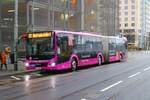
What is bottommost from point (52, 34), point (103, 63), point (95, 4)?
point (103, 63)

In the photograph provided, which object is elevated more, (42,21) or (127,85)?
(42,21)

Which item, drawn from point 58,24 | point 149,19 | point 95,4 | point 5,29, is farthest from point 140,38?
point 5,29

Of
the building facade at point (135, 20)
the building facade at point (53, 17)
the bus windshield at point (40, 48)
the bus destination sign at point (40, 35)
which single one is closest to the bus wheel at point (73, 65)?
the bus windshield at point (40, 48)

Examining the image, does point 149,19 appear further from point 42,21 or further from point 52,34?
point 52,34

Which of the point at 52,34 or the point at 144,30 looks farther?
the point at 144,30

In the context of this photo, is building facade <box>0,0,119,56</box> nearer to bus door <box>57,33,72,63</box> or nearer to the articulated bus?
the articulated bus

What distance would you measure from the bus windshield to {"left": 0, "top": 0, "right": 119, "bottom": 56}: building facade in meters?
1.74

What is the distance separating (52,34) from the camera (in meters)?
24.7

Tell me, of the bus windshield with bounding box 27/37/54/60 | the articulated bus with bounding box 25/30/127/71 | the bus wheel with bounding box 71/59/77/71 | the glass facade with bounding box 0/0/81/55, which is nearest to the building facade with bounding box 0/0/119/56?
the glass facade with bounding box 0/0/81/55

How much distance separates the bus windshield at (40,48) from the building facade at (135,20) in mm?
140216

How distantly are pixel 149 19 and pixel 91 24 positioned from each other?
125626 mm

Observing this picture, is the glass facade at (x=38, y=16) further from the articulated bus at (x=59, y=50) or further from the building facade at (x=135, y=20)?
the building facade at (x=135, y=20)

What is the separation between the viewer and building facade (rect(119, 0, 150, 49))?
166312mm

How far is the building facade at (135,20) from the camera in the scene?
546ft
